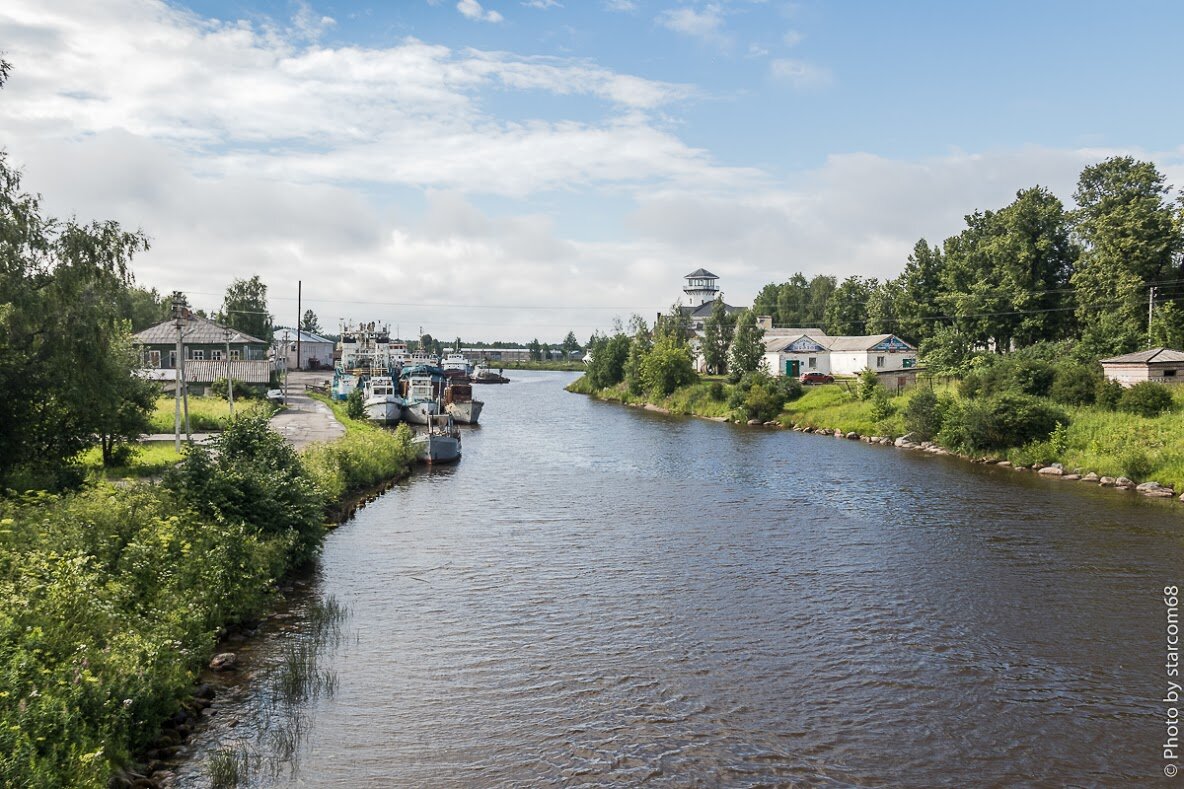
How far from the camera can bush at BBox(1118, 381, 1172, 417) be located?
129 ft

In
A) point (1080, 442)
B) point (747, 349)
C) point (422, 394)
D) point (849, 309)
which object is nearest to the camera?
point (1080, 442)

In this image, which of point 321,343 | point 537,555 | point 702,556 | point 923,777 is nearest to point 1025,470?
point 702,556

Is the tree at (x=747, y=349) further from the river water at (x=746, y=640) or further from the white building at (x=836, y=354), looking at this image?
the river water at (x=746, y=640)

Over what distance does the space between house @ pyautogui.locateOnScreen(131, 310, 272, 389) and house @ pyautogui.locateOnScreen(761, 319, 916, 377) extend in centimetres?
4923

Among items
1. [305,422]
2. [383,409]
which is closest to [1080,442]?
[305,422]

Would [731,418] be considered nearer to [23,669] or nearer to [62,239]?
[62,239]

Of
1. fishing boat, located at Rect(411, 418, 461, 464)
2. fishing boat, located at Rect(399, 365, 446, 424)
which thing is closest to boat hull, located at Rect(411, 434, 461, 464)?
fishing boat, located at Rect(411, 418, 461, 464)

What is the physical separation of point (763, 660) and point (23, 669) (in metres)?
12.2

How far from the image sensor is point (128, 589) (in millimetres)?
14484

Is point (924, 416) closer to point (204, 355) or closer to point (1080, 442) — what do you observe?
point (1080, 442)

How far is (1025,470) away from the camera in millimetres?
39906

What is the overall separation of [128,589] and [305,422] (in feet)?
115

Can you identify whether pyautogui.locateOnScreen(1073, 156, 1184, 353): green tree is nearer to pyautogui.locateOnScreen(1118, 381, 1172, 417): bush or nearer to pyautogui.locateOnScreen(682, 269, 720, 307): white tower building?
pyautogui.locateOnScreen(1118, 381, 1172, 417): bush

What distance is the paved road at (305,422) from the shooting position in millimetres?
40531
